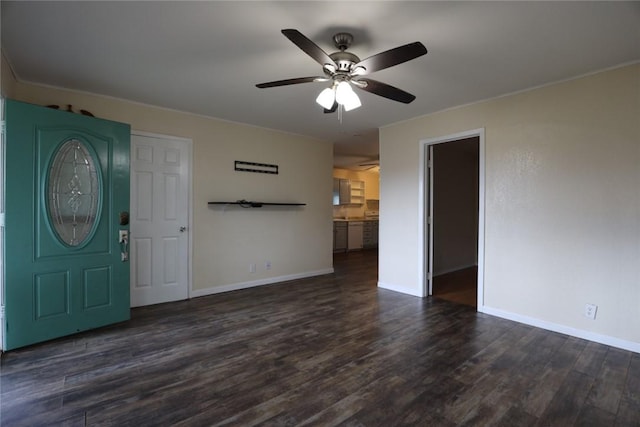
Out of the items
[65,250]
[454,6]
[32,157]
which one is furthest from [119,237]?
[454,6]

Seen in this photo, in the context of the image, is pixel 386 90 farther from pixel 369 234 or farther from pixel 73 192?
pixel 369 234

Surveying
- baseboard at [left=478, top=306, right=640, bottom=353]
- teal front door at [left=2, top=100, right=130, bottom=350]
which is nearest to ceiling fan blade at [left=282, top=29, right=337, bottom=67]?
teal front door at [left=2, top=100, right=130, bottom=350]

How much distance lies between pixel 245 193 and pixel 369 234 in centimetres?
547

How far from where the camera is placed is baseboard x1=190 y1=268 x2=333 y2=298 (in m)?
4.39

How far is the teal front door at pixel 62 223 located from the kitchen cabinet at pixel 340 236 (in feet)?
19.3

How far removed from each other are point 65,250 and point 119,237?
46cm

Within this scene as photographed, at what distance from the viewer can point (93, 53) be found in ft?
8.58

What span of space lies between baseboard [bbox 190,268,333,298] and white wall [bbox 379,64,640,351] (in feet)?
9.42

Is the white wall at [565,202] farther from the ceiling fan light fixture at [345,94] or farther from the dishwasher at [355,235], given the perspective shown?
the dishwasher at [355,235]

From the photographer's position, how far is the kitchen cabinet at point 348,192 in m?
9.23

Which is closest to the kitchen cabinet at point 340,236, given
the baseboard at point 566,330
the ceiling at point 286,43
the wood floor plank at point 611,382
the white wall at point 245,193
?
the white wall at point 245,193

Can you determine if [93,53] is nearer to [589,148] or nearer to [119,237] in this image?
[119,237]

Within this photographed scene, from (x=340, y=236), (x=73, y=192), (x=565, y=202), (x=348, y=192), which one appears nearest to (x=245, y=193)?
(x=73, y=192)

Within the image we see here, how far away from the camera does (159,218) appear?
13.3 feet
